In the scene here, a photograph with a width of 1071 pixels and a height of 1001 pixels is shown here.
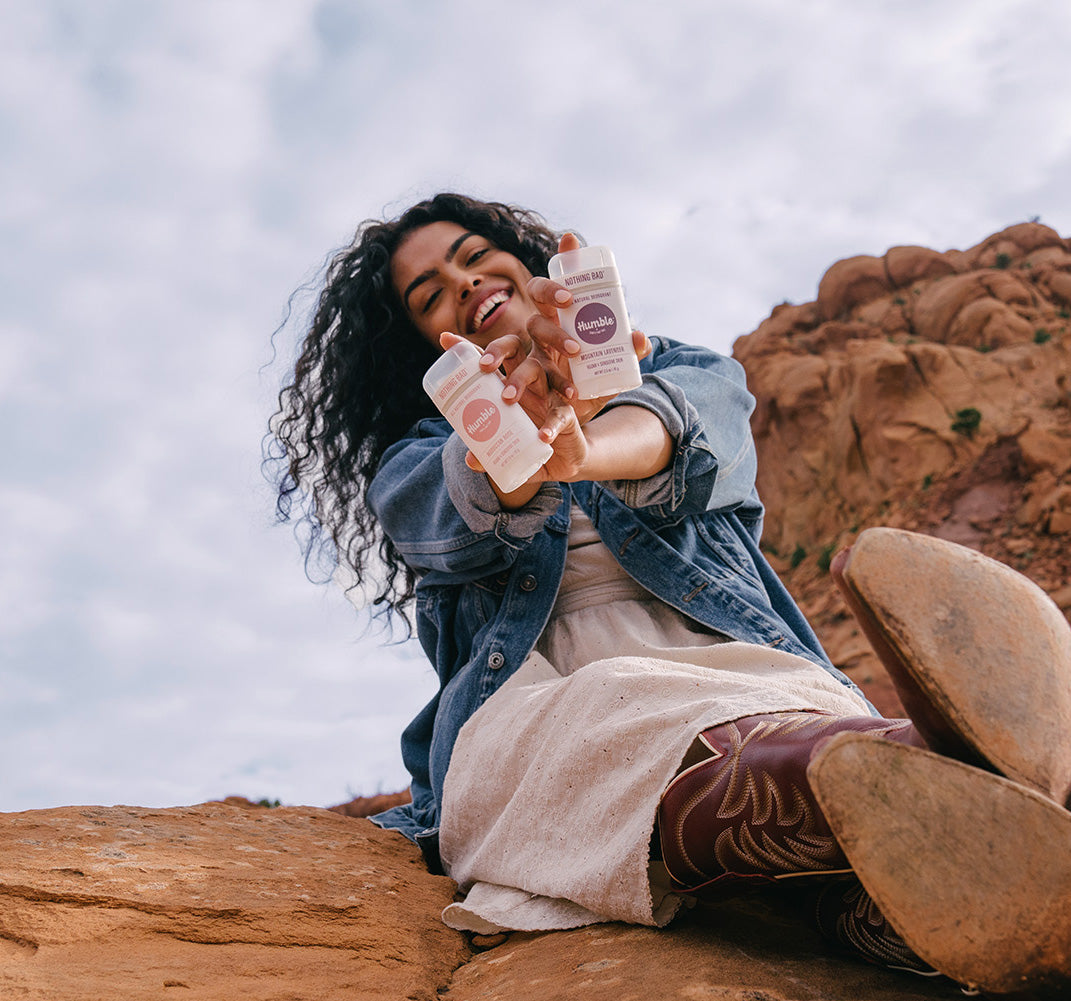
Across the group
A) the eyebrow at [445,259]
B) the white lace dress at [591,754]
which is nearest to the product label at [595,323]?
the white lace dress at [591,754]

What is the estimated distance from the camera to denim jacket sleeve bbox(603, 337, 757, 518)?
2197 mm

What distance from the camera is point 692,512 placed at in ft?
7.66

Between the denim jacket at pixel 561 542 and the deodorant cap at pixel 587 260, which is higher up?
the deodorant cap at pixel 587 260

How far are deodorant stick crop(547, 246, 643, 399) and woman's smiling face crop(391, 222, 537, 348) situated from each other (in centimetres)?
92

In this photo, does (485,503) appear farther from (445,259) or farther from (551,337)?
(445,259)

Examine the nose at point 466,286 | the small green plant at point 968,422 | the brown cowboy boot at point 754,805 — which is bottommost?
the brown cowboy boot at point 754,805

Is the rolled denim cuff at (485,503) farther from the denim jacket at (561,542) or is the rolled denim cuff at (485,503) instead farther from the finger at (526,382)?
the finger at (526,382)

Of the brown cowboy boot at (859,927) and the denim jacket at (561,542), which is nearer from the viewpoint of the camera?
the brown cowboy boot at (859,927)

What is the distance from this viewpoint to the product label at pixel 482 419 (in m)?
1.71

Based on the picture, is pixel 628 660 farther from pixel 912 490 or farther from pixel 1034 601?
pixel 912 490

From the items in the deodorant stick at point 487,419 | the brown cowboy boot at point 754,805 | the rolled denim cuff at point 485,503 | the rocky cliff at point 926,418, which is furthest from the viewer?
the rocky cliff at point 926,418

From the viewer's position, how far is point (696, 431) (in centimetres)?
224

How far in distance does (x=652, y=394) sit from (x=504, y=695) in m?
0.80

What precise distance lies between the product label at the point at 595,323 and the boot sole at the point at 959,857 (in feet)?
3.24
